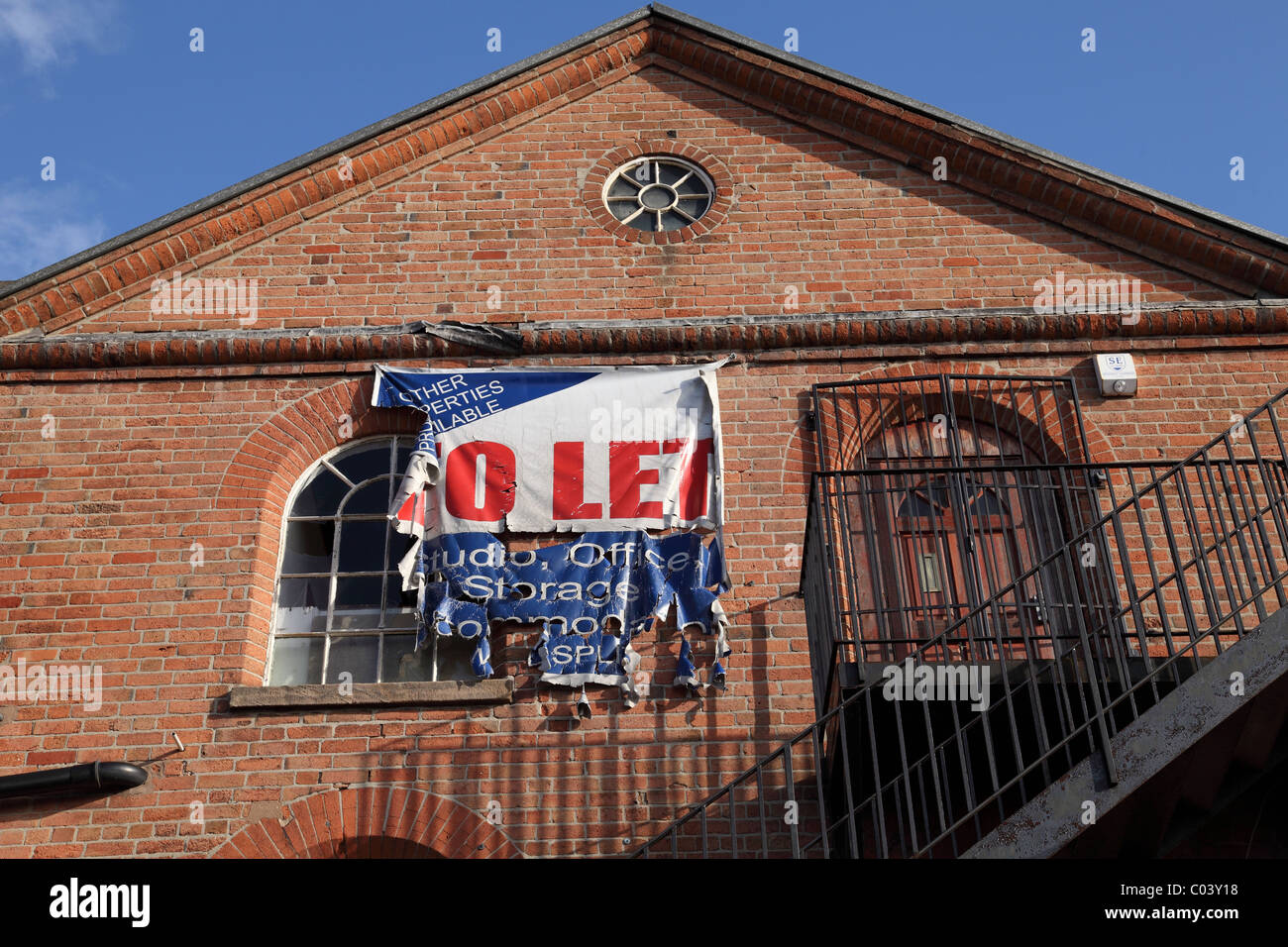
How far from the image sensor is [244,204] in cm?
1012

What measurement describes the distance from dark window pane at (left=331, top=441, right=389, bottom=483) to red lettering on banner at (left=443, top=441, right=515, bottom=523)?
51 centimetres

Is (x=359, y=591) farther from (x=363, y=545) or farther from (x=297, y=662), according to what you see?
(x=297, y=662)

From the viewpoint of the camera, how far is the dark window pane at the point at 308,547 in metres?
8.91

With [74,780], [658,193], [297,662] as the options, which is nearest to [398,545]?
[297,662]

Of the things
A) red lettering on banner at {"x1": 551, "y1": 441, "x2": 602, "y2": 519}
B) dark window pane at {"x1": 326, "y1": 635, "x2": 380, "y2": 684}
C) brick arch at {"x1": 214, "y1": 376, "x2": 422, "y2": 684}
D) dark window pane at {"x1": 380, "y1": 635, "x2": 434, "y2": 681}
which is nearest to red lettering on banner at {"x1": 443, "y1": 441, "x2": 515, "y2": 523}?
red lettering on banner at {"x1": 551, "y1": 441, "x2": 602, "y2": 519}

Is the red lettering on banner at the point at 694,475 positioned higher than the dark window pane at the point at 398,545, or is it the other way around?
the red lettering on banner at the point at 694,475

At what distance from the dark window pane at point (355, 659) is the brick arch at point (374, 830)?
2.74 ft

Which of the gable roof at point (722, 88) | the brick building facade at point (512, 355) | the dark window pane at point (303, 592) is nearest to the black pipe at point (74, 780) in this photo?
the brick building facade at point (512, 355)

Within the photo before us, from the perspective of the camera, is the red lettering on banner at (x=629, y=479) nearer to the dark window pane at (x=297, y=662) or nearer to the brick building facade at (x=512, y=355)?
the brick building facade at (x=512, y=355)

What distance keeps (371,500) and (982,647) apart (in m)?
3.83

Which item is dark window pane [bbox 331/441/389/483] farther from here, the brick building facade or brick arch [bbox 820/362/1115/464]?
brick arch [bbox 820/362/1115/464]

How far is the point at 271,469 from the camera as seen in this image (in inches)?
357
